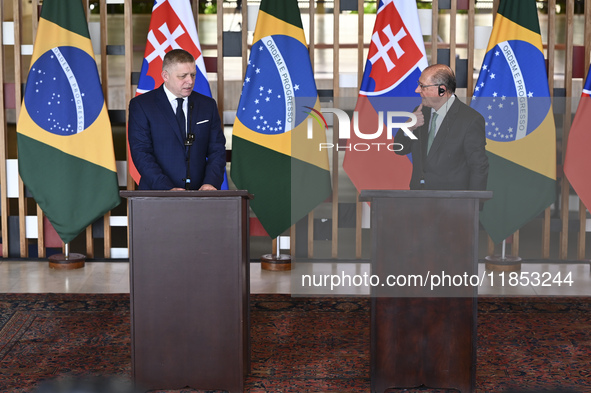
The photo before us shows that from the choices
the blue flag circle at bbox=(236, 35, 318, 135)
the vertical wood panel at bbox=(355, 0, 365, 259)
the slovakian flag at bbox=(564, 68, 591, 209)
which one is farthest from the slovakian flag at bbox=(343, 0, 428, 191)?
the slovakian flag at bbox=(564, 68, 591, 209)

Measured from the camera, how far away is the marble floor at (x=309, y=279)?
14.2 feet

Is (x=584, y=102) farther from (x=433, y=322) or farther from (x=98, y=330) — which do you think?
(x=98, y=330)

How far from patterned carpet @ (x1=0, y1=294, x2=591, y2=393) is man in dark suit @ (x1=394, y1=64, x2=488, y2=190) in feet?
2.89

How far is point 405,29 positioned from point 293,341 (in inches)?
111

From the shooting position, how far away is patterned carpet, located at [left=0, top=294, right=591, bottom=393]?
2725 millimetres

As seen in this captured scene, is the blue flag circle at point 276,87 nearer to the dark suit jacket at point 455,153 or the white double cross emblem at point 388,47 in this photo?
the white double cross emblem at point 388,47

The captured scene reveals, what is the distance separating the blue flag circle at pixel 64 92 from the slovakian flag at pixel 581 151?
3748 millimetres

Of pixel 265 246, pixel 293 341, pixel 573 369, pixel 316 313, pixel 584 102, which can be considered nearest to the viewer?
pixel 573 369

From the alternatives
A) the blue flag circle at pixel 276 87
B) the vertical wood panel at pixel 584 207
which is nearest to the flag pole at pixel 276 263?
the blue flag circle at pixel 276 87

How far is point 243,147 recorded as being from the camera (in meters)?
4.98

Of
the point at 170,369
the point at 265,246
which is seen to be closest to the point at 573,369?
the point at 170,369

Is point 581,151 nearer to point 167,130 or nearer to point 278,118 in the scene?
point 278,118

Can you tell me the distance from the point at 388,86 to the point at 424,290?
2.76 metres

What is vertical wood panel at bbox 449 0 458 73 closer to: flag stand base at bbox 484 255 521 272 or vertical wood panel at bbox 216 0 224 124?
flag stand base at bbox 484 255 521 272
